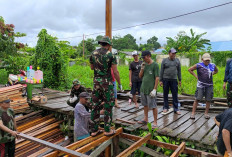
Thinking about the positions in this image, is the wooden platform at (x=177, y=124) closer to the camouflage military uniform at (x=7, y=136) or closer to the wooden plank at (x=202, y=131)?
the wooden plank at (x=202, y=131)

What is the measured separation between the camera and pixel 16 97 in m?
6.69

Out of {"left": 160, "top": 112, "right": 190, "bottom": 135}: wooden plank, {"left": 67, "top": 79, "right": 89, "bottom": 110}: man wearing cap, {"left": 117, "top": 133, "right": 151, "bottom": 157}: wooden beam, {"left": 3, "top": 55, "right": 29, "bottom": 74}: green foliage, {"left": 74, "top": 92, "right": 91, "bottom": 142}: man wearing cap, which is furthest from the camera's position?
{"left": 3, "top": 55, "right": 29, "bottom": 74}: green foliage

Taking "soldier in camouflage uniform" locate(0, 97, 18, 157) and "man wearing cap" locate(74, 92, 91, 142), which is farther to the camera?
"man wearing cap" locate(74, 92, 91, 142)

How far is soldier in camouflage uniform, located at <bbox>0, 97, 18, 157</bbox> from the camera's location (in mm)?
4080

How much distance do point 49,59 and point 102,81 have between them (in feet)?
25.0

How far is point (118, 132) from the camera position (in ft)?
15.0

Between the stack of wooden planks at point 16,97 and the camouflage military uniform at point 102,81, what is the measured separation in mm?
3955

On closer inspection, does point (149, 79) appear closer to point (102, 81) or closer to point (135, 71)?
point (102, 81)

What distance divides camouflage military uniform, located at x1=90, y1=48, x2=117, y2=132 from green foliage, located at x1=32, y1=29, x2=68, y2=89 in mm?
7400

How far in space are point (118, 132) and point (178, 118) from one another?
192 centimetres

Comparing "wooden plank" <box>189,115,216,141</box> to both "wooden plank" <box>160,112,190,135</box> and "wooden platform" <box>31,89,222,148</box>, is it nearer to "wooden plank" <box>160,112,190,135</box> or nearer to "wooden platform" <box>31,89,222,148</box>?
"wooden platform" <box>31,89,222,148</box>

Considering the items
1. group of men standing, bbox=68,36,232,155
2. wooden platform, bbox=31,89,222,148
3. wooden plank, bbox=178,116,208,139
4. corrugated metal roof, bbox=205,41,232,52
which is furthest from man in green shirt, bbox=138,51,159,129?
corrugated metal roof, bbox=205,41,232,52

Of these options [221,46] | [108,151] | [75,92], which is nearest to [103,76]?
[75,92]

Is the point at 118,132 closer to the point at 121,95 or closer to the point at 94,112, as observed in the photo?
the point at 94,112
